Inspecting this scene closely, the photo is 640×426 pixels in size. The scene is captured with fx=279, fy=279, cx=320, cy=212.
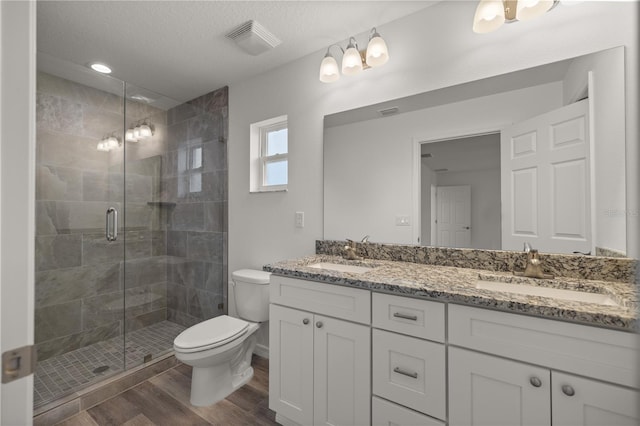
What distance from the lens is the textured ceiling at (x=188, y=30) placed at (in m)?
1.62

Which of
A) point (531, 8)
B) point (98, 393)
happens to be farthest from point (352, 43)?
point (98, 393)

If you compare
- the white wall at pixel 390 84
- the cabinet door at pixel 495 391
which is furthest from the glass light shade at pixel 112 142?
the cabinet door at pixel 495 391

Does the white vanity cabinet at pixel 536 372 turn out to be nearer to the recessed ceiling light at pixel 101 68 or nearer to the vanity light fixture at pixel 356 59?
the vanity light fixture at pixel 356 59

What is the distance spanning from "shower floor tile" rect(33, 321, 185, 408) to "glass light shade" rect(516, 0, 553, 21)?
10.4 feet

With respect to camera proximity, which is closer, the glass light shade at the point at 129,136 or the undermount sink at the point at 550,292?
the undermount sink at the point at 550,292

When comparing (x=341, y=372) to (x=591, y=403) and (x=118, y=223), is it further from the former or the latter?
(x=118, y=223)

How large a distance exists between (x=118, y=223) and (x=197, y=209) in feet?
2.12

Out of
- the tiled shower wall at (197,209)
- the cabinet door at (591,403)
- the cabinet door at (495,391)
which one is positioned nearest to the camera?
the cabinet door at (591,403)

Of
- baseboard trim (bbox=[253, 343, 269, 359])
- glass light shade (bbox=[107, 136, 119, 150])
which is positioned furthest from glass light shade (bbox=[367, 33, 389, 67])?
baseboard trim (bbox=[253, 343, 269, 359])

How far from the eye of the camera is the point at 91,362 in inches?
83.7

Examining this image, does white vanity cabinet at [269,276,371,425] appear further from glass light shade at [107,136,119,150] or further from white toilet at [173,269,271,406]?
glass light shade at [107,136,119,150]

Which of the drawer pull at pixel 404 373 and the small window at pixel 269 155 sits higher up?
the small window at pixel 269 155

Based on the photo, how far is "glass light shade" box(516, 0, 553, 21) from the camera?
124 centimetres

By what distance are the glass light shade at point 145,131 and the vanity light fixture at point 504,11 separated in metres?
2.64
